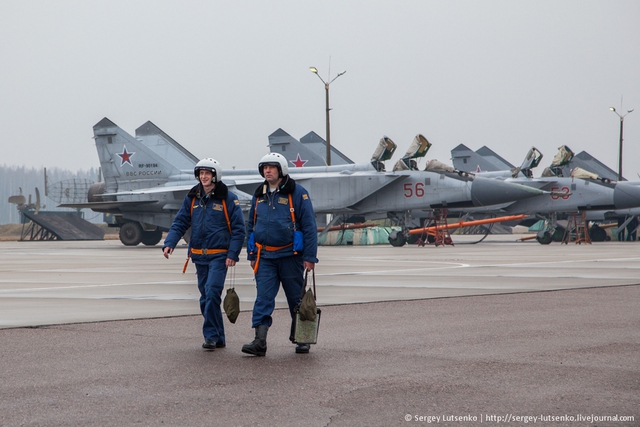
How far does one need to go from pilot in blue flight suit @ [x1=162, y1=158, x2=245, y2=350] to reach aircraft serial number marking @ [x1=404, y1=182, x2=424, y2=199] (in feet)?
85.3

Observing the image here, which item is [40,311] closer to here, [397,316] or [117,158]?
[397,316]

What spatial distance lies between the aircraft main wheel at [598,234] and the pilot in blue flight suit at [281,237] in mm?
37658

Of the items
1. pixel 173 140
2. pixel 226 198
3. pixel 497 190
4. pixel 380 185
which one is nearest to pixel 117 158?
pixel 173 140

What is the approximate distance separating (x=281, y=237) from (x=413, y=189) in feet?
87.4

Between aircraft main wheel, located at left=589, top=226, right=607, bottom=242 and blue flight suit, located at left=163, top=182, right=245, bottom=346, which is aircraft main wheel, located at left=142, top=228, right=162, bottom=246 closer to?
aircraft main wheel, located at left=589, top=226, right=607, bottom=242

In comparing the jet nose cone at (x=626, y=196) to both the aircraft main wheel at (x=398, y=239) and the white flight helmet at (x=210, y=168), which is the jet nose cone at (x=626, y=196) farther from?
the white flight helmet at (x=210, y=168)

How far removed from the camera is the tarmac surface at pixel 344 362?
4.50 m

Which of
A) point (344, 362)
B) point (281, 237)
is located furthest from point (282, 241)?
point (344, 362)

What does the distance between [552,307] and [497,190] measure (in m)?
23.9

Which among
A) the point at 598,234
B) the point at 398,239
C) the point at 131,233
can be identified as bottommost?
the point at 598,234

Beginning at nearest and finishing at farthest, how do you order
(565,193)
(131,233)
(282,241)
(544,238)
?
(282,241)
(131,233)
(565,193)
(544,238)

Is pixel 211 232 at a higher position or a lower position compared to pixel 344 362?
higher

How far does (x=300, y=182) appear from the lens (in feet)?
117

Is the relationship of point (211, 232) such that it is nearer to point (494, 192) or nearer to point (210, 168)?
point (210, 168)
